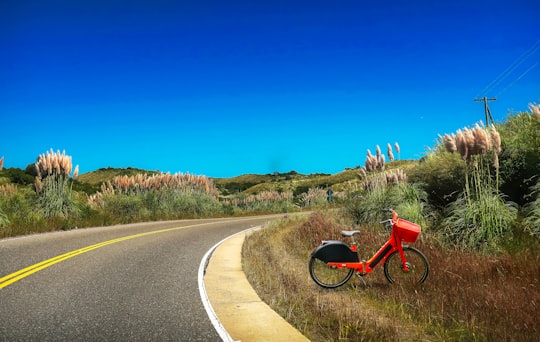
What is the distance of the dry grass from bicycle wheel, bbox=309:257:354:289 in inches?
5.8

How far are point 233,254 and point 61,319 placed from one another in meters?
6.26

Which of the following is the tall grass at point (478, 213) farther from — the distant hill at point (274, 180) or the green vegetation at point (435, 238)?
the distant hill at point (274, 180)

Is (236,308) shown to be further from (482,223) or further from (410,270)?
(482,223)

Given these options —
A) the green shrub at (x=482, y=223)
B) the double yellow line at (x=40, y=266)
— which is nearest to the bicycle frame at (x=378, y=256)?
the green shrub at (x=482, y=223)

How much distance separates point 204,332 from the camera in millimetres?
5465

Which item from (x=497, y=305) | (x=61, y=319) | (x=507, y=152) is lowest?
(x=497, y=305)

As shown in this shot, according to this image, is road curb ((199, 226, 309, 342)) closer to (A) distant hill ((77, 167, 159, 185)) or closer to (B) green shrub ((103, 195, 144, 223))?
(B) green shrub ((103, 195, 144, 223))

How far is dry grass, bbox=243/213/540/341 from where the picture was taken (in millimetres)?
5188

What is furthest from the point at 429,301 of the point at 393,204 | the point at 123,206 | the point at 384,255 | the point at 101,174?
the point at 101,174

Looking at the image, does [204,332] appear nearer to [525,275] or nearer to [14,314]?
[14,314]

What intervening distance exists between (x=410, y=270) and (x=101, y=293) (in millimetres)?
5494

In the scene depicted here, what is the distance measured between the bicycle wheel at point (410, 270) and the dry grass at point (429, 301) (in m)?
0.18

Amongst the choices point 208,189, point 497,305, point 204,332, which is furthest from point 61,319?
point 208,189

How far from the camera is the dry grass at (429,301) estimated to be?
5.19 meters
